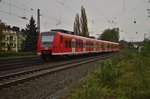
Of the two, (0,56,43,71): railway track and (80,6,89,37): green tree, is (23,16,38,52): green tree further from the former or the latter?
(0,56,43,71): railway track

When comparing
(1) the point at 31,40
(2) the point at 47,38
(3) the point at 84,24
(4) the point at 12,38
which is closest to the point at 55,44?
(2) the point at 47,38

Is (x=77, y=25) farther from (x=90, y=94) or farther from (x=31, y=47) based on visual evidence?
(x=90, y=94)

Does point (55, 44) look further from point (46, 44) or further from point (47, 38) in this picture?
point (47, 38)

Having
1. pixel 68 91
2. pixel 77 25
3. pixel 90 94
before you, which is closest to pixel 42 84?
pixel 68 91

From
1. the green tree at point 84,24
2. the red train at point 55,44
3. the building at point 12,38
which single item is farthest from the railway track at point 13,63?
the building at point 12,38

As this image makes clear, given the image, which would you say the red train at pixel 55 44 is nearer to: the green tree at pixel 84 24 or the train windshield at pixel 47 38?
the train windshield at pixel 47 38

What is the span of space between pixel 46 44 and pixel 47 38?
23.3 inches

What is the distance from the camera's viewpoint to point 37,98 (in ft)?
28.4

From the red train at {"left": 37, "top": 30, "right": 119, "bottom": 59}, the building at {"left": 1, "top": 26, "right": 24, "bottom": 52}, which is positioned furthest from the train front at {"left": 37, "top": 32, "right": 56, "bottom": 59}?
the building at {"left": 1, "top": 26, "right": 24, "bottom": 52}

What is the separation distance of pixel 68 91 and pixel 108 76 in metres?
1.70

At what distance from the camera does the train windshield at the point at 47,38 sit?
A: 25439 mm

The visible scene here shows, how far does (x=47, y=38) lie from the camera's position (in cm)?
2581

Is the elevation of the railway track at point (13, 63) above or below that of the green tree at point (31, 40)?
below

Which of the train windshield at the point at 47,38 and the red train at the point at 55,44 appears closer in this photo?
the red train at the point at 55,44
